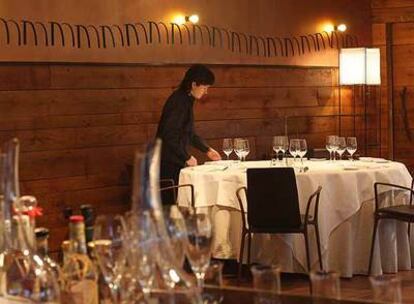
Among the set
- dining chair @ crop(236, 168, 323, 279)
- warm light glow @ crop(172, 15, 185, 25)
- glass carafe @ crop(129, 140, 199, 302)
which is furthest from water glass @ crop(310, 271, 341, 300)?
warm light glow @ crop(172, 15, 185, 25)

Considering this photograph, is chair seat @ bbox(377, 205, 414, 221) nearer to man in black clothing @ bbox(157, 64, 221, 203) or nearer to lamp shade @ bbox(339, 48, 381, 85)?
man in black clothing @ bbox(157, 64, 221, 203)

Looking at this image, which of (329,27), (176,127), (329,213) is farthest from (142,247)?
(329,27)

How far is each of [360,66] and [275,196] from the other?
3.69 m

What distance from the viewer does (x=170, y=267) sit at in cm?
196

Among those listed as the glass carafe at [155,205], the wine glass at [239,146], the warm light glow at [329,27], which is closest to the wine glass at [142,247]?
the glass carafe at [155,205]

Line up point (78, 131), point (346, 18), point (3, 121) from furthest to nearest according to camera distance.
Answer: point (346, 18) < point (78, 131) < point (3, 121)

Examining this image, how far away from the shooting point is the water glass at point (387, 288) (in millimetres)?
1850

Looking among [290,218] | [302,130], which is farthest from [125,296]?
[302,130]

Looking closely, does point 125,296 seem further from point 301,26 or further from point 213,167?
point 301,26

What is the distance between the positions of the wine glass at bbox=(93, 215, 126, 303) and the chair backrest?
408cm

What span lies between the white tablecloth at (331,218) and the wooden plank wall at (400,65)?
3374 millimetres

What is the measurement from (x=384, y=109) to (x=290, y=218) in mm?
4340

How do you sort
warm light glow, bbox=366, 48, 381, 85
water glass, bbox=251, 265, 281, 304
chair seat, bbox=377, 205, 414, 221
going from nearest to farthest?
water glass, bbox=251, 265, 281, 304
chair seat, bbox=377, 205, 414, 221
warm light glow, bbox=366, 48, 381, 85

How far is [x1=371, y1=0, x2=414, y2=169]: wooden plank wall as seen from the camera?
32.7 feet
